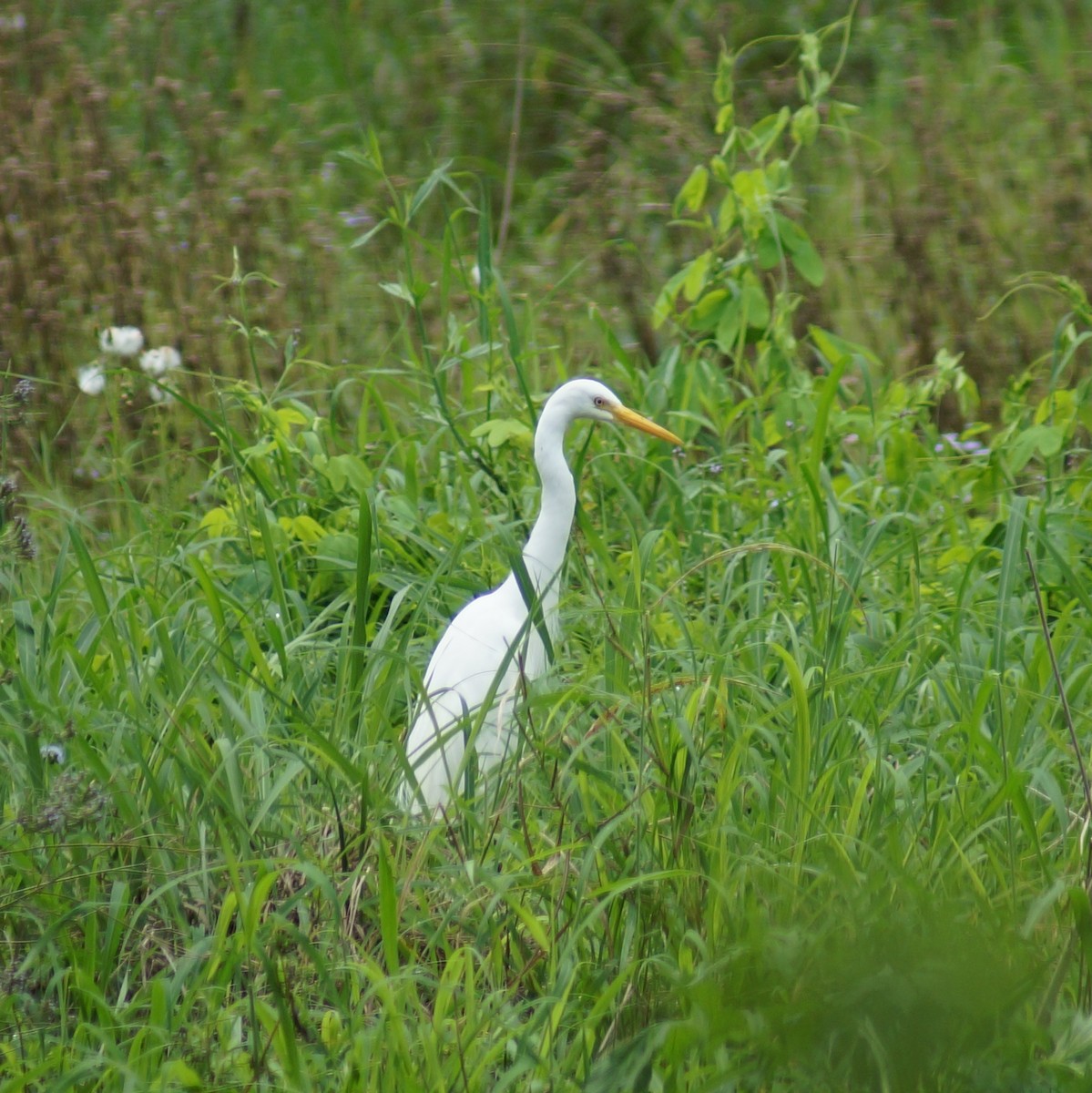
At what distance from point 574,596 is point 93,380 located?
1.51 m

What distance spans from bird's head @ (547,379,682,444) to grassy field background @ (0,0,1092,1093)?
21cm

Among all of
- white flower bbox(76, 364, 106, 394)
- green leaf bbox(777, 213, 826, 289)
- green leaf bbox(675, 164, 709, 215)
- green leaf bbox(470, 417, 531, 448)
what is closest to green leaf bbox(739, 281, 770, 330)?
green leaf bbox(777, 213, 826, 289)

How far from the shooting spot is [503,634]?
2.42 metres

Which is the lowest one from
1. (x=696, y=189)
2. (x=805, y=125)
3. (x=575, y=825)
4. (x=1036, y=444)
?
(x=575, y=825)

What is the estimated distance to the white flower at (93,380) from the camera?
337 centimetres

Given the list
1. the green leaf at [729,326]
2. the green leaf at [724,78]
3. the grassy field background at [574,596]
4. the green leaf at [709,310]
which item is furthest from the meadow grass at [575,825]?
the green leaf at [724,78]

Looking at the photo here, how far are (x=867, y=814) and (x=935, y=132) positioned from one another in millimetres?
2868

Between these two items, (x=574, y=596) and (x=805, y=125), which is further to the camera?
(x=805, y=125)

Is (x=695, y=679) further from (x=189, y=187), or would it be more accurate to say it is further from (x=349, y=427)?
(x=189, y=187)

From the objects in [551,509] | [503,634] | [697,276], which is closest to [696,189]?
[697,276]

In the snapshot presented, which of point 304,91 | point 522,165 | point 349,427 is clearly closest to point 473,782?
point 349,427

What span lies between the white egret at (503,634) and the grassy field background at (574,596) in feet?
0.26

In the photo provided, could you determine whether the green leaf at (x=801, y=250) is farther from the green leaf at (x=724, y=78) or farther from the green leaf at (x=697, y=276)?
the green leaf at (x=724, y=78)

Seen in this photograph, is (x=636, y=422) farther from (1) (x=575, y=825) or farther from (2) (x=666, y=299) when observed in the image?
(1) (x=575, y=825)
